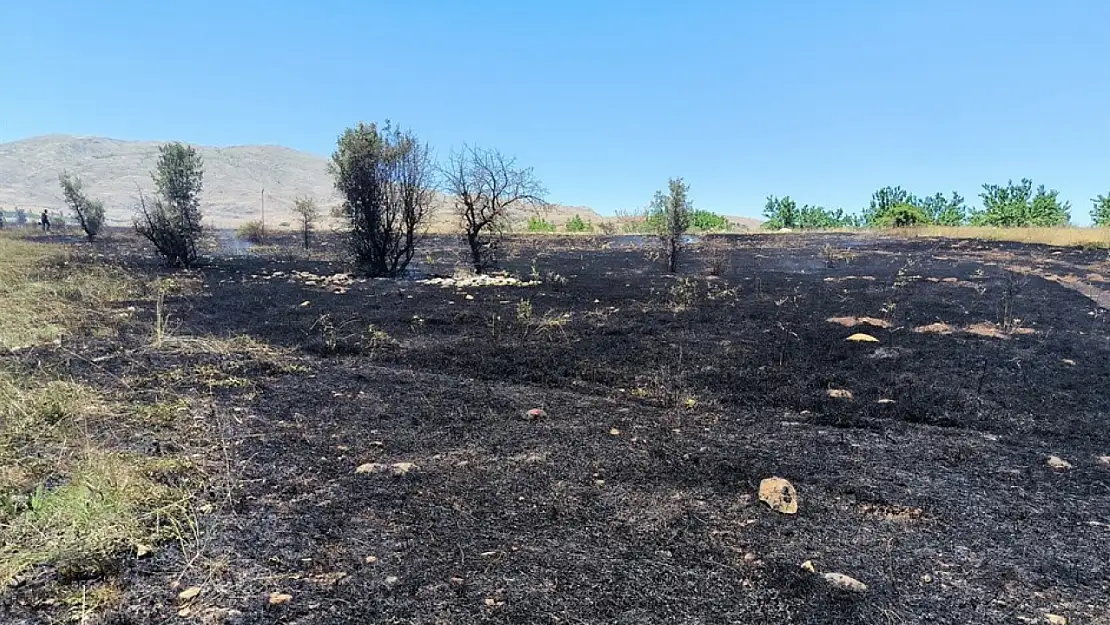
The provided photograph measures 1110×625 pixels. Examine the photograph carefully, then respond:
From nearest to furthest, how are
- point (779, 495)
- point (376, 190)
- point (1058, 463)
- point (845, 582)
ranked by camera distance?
point (845, 582) → point (779, 495) → point (1058, 463) → point (376, 190)

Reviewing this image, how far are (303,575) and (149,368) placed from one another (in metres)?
4.30

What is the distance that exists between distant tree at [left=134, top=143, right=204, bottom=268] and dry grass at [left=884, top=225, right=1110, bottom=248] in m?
33.9

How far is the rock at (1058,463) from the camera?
3.62 metres

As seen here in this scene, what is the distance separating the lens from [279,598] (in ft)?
7.55

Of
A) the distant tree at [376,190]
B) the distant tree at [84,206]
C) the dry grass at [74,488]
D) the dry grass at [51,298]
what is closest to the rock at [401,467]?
the dry grass at [74,488]

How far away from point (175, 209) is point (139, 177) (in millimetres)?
138787

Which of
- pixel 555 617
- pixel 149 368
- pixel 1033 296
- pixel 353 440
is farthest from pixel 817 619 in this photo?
pixel 1033 296

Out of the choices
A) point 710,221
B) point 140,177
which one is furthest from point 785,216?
point 140,177

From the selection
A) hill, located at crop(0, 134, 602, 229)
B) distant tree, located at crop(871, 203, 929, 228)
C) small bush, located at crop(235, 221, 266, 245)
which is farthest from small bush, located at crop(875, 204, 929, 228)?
hill, located at crop(0, 134, 602, 229)

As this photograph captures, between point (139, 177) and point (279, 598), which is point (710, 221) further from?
point (139, 177)

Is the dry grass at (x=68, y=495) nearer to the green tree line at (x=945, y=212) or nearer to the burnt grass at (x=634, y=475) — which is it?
the burnt grass at (x=634, y=475)

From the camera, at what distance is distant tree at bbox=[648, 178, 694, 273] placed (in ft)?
58.6

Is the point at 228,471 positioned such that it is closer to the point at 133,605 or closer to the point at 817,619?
the point at 133,605

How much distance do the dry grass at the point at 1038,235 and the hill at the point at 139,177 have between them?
2100 inches
